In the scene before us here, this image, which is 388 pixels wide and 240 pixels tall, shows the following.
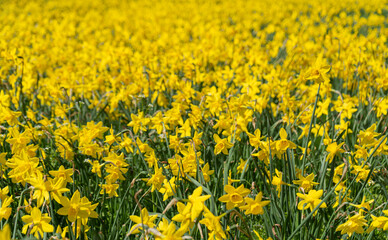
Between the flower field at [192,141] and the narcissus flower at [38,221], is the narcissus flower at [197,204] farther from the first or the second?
the narcissus flower at [38,221]

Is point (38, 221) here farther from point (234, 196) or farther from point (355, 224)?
point (355, 224)

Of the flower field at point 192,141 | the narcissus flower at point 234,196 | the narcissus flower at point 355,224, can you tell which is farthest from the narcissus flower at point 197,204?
the narcissus flower at point 355,224

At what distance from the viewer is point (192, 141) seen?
2236mm

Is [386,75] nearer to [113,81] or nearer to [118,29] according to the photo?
[113,81]

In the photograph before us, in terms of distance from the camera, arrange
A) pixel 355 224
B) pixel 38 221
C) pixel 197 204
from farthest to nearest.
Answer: pixel 355 224
pixel 38 221
pixel 197 204

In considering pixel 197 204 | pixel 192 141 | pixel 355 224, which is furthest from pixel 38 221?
pixel 355 224

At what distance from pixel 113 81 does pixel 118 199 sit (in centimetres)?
197

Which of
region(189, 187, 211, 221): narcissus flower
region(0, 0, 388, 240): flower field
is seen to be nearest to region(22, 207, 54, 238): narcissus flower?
region(0, 0, 388, 240): flower field

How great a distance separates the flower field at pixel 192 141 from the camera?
6.07ft

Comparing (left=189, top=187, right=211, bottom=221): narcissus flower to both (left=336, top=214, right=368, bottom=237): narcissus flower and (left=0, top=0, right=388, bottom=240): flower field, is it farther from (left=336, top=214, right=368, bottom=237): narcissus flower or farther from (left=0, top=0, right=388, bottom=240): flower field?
(left=336, top=214, right=368, bottom=237): narcissus flower

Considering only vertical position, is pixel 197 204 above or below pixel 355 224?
above

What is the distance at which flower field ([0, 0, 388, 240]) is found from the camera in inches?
72.8

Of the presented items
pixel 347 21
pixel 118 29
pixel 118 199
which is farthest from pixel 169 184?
pixel 347 21

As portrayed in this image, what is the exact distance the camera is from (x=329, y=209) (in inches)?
97.7
